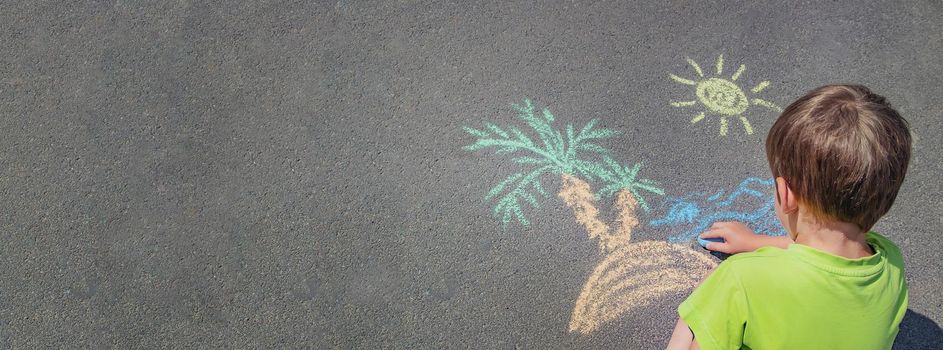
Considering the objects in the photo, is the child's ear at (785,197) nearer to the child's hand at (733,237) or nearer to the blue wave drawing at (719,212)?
the child's hand at (733,237)

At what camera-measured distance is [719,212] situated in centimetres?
307

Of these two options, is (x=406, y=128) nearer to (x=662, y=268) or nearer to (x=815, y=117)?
(x=662, y=268)

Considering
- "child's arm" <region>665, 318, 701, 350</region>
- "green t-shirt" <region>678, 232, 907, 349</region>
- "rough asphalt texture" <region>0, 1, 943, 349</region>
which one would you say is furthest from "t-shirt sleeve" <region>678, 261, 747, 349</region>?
"rough asphalt texture" <region>0, 1, 943, 349</region>

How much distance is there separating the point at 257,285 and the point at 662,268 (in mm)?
1648

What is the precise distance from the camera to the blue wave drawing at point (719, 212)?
119 inches

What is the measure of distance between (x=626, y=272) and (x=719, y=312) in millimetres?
890

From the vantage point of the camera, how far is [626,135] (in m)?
3.28

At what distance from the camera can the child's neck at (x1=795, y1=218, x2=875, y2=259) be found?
1.94 meters

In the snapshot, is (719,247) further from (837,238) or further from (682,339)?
(837,238)

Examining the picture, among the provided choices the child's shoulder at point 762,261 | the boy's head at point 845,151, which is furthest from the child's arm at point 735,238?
the boy's head at point 845,151

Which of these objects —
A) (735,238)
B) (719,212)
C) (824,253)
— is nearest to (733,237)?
(735,238)

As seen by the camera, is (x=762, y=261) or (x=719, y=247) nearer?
(x=762, y=261)

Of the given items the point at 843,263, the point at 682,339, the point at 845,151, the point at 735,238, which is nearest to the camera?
the point at 845,151

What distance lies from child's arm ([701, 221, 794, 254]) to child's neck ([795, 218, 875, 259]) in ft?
2.63
